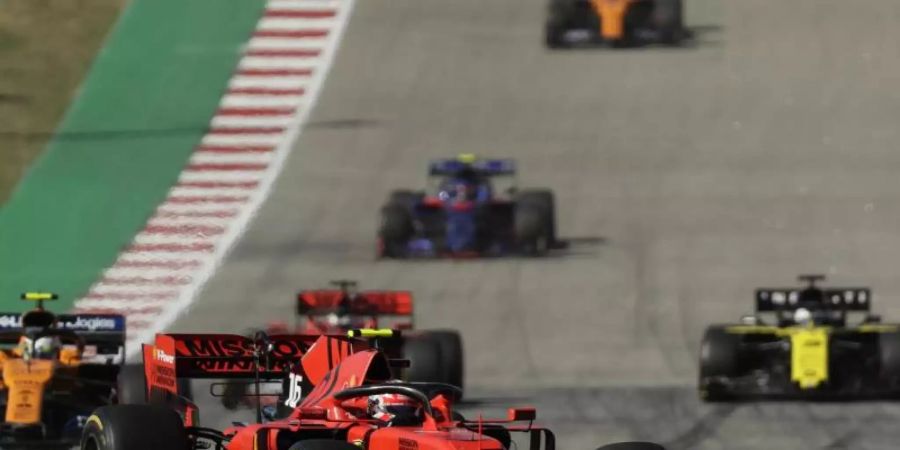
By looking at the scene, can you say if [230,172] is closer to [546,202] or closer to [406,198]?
[406,198]

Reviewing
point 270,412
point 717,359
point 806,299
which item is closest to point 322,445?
point 270,412

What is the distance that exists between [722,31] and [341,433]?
2695cm

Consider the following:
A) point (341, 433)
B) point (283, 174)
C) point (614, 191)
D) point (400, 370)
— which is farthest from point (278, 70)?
point (341, 433)

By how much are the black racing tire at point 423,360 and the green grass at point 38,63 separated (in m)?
12.1

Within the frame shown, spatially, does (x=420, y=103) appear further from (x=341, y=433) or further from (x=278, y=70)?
(x=341, y=433)

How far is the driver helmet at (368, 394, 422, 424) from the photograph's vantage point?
1341 centimetres

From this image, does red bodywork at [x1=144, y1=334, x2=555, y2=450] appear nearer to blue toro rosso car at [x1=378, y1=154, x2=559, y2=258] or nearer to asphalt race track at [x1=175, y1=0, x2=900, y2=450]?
asphalt race track at [x1=175, y1=0, x2=900, y2=450]

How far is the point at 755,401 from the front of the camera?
22.2 meters

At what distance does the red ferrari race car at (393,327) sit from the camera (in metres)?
21.7

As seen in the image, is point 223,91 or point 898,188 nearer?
point 898,188

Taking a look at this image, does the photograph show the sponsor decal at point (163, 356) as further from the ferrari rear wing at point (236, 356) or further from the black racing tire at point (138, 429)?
the black racing tire at point (138, 429)

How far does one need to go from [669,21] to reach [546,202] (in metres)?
9.10

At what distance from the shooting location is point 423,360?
21734mm

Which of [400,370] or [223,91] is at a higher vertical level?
[223,91]
